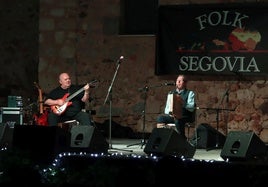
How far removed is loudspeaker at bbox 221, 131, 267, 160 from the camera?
29.6 feet

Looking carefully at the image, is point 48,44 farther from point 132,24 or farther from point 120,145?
point 120,145

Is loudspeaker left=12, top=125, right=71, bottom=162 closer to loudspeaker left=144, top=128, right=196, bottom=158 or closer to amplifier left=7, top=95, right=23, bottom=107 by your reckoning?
loudspeaker left=144, top=128, right=196, bottom=158

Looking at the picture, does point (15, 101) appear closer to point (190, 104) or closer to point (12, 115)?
point (12, 115)

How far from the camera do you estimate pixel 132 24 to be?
46.1ft

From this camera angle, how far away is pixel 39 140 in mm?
7383

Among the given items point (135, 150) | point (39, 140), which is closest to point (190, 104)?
point (135, 150)

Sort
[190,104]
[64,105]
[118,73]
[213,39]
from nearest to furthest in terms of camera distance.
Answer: [64,105] → [190,104] → [213,39] → [118,73]

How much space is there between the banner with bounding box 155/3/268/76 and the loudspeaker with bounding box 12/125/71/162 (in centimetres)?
603

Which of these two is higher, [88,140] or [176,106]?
[176,106]

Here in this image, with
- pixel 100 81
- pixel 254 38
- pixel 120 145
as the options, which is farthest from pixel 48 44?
pixel 254 38

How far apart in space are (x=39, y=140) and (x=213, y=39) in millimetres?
6484

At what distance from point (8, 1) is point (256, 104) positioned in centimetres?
645

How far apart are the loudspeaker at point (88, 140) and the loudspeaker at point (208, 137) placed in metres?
3.17

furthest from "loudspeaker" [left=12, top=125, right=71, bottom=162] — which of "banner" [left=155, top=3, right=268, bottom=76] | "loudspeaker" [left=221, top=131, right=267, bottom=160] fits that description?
"banner" [left=155, top=3, right=268, bottom=76]
